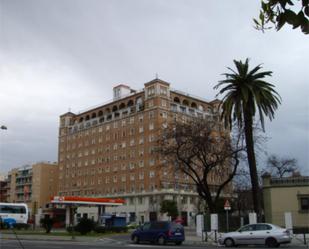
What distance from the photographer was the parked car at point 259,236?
87.4 feet

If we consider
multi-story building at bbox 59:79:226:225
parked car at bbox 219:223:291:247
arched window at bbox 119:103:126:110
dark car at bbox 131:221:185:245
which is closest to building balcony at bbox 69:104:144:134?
multi-story building at bbox 59:79:226:225

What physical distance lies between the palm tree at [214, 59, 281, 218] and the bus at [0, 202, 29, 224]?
35.6m

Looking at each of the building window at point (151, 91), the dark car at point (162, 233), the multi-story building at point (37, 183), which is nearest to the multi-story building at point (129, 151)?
the building window at point (151, 91)

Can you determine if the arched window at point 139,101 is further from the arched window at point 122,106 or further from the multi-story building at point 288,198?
the multi-story building at point 288,198

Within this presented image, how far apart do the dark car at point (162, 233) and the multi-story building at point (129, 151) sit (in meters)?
60.8

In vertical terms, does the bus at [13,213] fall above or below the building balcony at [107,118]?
below

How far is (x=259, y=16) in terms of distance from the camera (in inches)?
157

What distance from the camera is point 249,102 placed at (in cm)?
3888

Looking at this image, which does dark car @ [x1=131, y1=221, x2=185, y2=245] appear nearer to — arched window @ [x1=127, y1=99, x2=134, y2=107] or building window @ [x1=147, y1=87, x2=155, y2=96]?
building window @ [x1=147, y1=87, x2=155, y2=96]

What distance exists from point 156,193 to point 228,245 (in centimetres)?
7064

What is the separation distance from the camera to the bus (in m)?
60.2

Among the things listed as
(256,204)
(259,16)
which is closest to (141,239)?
(256,204)

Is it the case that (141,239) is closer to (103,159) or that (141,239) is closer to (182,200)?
(182,200)

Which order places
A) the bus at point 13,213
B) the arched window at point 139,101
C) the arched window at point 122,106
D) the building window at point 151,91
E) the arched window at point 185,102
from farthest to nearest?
the arched window at point 122,106, the arched window at point 185,102, the arched window at point 139,101, the building window at point 151,91, the bus at point 13,213
